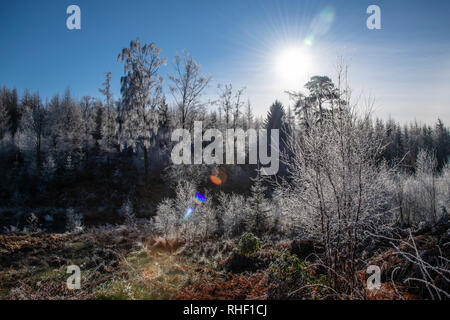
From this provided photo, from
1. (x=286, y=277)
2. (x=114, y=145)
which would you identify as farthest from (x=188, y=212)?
(x=114, y=145)

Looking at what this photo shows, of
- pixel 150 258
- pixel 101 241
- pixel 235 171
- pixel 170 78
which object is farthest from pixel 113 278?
pixel 235 171

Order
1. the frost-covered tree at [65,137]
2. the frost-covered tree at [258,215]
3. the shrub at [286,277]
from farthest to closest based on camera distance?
the frost-covered tree at [65,137]
the frost-covered tree at [258,215]
the shrub at [286,277]

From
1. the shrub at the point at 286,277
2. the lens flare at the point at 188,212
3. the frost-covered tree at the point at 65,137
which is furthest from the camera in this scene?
the frost-covered tree at the point at 65,137

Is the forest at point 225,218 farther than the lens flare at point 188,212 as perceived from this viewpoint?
No

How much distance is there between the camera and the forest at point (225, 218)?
3.87 m

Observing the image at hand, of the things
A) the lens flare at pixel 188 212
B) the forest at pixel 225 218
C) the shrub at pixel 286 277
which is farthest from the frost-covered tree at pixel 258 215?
the shrub at pixel 286 277

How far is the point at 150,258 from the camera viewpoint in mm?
6555

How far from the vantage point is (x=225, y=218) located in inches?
458

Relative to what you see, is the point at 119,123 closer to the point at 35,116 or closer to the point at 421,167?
the point at 35,116

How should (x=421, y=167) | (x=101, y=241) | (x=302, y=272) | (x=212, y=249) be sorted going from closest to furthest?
(x=302, y=272)
(x=212, y=249)
(x=101, y=241)
(x=421, y=167)

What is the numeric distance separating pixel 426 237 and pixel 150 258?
717 centimetres

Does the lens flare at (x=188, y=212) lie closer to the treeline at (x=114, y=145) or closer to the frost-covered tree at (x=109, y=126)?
the treeline at (x=114, y=145)

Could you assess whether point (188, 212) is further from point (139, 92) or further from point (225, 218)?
point (139, 92)
